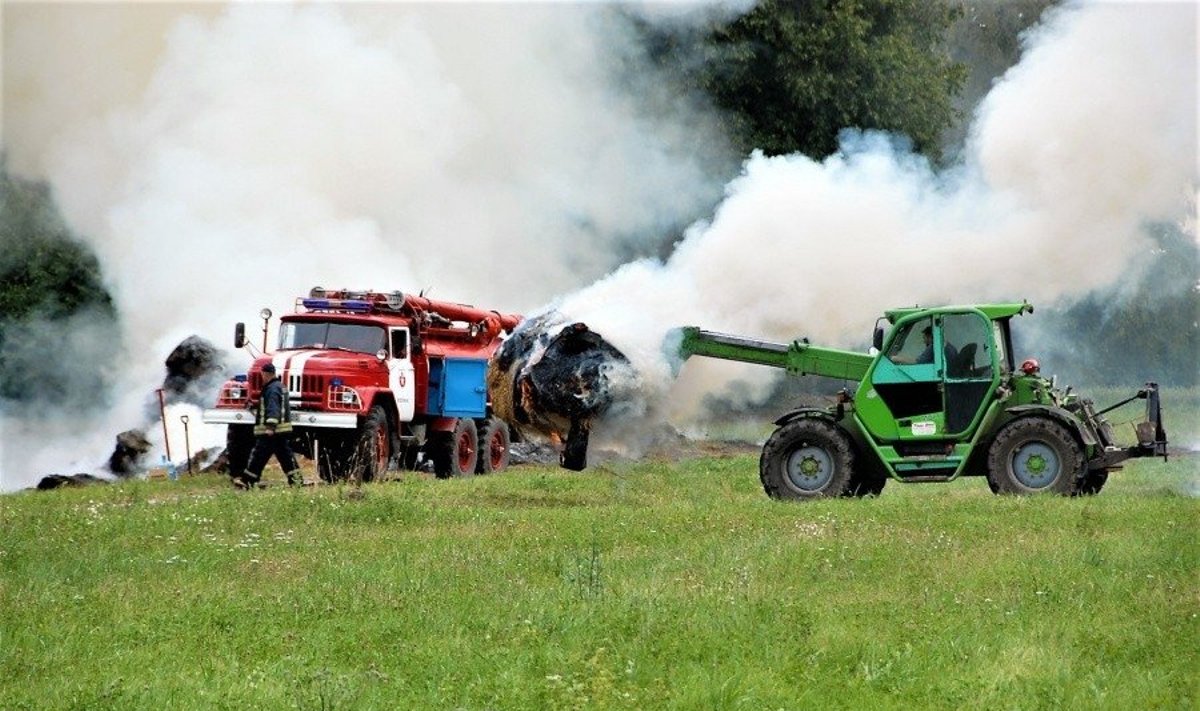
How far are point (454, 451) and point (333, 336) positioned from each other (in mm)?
3140

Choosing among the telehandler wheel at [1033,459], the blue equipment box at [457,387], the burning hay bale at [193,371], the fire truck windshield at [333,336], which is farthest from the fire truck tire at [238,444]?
the telehandler wheel at [1033,459]

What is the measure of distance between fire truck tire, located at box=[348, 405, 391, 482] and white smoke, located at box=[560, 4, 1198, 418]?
5.29 meters

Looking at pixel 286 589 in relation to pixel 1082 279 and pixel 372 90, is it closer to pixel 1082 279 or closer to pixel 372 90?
pixel 1082 279

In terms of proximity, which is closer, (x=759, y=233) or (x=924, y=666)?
(x=924, y=666)

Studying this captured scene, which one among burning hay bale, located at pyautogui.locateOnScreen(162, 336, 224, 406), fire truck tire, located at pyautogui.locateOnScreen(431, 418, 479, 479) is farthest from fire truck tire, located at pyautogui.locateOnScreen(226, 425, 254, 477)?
fire truck tire, located at pyautogui.locateOnScreen(431, 418, 479, 479)

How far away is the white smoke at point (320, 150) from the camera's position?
33.4 meters

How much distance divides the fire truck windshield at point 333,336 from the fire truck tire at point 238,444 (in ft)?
4.70

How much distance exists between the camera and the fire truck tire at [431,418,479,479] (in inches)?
1131

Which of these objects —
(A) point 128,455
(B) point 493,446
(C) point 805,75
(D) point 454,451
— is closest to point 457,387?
(D) point 454,451

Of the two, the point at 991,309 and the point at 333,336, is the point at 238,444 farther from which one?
the point at 991,309

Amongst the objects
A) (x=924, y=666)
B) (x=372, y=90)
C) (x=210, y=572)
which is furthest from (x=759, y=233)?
(x=372, y=90)

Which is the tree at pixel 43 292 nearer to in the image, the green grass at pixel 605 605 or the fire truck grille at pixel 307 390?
the fire truck grille at pixel 307 390

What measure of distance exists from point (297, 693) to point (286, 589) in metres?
3.74

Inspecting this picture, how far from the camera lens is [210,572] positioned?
14.6 metres
